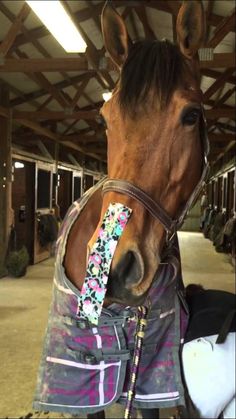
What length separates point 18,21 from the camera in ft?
5.44

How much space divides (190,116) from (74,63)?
194 centimetres

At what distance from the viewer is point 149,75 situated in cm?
70

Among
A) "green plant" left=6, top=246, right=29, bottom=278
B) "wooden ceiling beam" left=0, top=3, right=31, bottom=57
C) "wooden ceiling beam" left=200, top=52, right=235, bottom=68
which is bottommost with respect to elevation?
"green plant" left=6, top=246, right=29, bottom=278

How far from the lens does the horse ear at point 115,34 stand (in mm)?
759

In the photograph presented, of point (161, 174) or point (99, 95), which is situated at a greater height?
point (99, 95)

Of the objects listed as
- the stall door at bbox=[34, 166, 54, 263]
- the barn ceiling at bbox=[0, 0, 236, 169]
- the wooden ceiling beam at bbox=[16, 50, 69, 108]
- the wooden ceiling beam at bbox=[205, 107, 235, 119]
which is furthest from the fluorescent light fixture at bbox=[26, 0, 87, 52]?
the wooden ceiling beam at bbox=[205, 107, 235, 119]

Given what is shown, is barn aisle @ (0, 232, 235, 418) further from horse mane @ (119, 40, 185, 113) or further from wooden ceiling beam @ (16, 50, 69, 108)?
wooden ceiling beam @ (16, 50, 69, 108)

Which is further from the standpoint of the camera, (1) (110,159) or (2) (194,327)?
(2) (194,327)

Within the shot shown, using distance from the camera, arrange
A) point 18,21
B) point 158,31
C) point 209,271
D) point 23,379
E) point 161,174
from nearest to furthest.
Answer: point 161,174 → point 23,379 → point 18,21 → point 158,31 → point 209,271

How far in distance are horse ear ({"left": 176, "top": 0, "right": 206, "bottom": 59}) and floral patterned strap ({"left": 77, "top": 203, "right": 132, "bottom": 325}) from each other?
0.38 meters

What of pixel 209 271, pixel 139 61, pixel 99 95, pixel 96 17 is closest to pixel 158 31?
pixel 99 95

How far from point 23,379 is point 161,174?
71 cm

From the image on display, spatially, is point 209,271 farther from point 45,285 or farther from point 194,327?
point 194,327

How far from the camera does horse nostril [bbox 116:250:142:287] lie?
0.59 m
